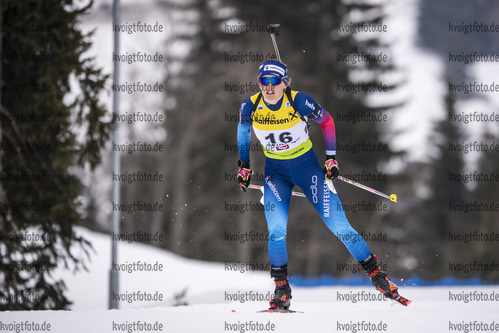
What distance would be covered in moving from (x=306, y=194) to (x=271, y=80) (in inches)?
52.1

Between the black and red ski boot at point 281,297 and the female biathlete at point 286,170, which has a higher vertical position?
the female biathlete at point 286,170

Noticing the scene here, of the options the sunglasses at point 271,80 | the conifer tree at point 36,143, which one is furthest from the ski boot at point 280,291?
the conifer tree at point 36,143

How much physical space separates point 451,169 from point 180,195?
15.1 metres

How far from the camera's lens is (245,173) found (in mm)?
7332

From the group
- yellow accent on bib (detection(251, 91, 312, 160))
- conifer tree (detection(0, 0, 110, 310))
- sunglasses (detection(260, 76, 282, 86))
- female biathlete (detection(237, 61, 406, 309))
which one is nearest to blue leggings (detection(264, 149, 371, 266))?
female biathlete (detection(237, 61, 406, 309))

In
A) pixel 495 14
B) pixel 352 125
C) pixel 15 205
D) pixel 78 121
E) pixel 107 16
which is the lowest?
pixel 15 205

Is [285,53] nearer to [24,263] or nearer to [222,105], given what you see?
[222,105]

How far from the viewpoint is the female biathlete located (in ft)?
23.0

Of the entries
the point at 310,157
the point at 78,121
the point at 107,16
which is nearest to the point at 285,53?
the point at 107,16

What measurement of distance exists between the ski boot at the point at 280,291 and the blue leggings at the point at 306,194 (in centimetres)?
8

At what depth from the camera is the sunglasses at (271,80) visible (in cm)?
694

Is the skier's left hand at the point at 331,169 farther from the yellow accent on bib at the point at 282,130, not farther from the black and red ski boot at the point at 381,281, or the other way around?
the black and red ski boot at the point at 381,281

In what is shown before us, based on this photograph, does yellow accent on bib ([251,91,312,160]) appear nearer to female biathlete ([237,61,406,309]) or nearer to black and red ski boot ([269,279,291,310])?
female biathlete ([237,61,406,309])

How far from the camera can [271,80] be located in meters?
6.94
